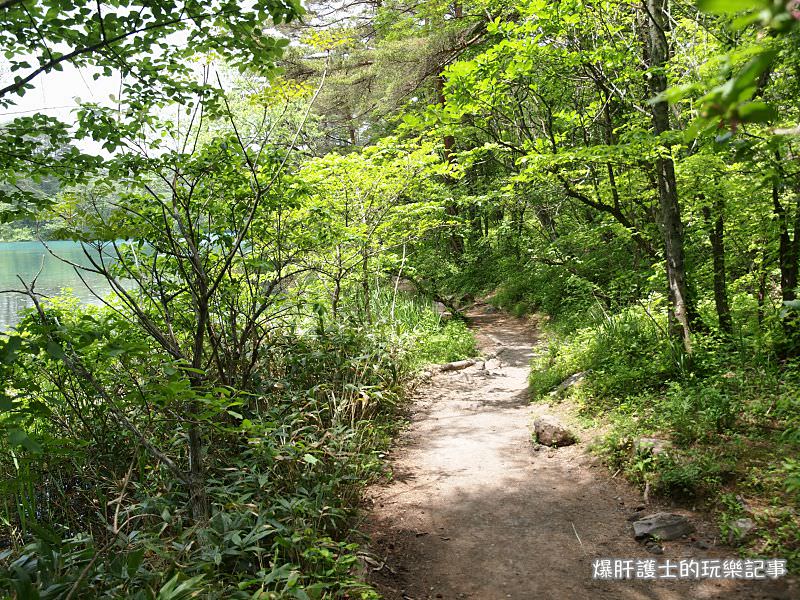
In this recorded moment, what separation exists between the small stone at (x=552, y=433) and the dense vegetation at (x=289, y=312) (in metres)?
0.35

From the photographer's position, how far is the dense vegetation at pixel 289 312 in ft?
8.84

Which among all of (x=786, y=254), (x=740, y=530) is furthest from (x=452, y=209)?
(x=740, y=530)

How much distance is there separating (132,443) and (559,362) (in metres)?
4.94

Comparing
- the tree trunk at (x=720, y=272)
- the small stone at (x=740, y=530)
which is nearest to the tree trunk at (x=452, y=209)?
the tree trunk at (x=720, y=272)

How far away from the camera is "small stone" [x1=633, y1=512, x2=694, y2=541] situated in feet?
10.8

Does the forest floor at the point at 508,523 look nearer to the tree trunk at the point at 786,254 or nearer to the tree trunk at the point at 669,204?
the tree trunk at the point at 669,204

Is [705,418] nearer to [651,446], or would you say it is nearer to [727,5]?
[651,446]

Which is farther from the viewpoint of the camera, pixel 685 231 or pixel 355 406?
pixel 685 231

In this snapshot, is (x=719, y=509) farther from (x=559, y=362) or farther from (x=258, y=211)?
(x=258, y=211)

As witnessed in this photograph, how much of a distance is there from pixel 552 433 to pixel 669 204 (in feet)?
8.37

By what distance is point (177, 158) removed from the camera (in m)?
3.44

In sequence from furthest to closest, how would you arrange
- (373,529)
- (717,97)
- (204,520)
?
(373,529), (204,520), (717,97)

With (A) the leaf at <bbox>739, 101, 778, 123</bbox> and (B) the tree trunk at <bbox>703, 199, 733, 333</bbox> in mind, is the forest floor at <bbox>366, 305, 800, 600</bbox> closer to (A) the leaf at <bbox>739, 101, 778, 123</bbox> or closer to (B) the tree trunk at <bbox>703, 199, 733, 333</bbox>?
(B) the tree trunk at <bbox>703, 199, 733, 333</bbox>

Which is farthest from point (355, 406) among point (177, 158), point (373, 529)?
point (177, 158)
